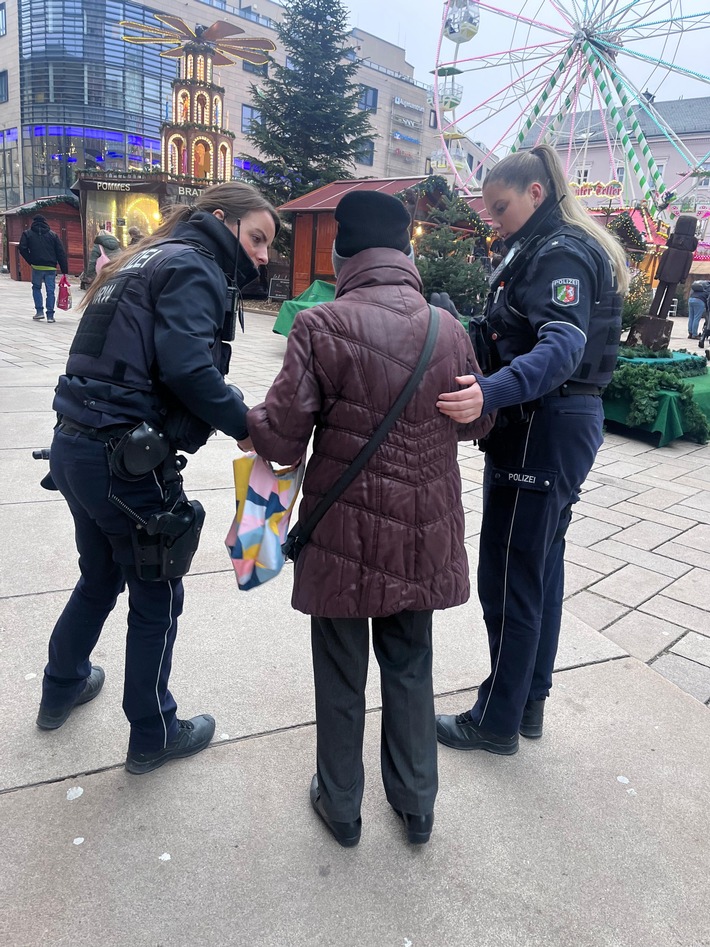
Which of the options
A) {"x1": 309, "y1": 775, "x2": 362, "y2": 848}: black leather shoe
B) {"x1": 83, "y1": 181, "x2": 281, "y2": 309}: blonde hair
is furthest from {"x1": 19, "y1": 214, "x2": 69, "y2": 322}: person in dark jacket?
{"x1": 309, "y1": 775, "x2": 362, "y2": 848}: black leather shoe

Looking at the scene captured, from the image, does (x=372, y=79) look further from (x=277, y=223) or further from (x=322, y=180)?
(x=277, y=223)

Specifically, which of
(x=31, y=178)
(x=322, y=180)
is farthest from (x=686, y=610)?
(x=31, y=178)

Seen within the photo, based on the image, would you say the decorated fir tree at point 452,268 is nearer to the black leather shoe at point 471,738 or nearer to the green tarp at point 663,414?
the green tarp at point 663,414

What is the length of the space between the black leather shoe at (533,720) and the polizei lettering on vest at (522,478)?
903 millimetres

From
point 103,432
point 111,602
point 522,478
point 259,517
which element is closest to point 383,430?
point 259,517

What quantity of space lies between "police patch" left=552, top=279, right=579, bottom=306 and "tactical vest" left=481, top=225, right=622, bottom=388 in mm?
120

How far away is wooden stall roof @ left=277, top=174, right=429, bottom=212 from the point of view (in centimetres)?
1648

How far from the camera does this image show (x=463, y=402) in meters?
1.72

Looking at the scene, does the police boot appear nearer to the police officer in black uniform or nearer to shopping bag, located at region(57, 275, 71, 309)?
the police officer in black uniform

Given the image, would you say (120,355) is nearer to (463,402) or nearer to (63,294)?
(463,402)

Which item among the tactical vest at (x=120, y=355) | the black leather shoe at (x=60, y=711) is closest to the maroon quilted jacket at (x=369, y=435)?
the tactical vest at (x=120, y=355)

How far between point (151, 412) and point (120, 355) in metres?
0.18

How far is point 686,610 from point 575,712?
1295 millimetres

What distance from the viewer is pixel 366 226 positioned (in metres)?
1.70
